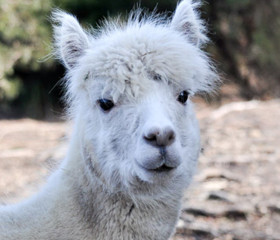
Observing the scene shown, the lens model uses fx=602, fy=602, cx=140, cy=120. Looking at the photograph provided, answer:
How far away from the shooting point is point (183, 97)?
163 inches

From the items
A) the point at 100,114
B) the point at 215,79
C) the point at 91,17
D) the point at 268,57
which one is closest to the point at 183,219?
the point at 215,79

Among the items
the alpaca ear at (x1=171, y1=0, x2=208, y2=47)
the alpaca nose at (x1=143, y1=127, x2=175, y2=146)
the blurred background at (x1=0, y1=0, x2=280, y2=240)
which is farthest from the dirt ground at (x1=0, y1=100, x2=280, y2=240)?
the alpaca ear at (x1=171, y1=0, x2=208, y2=47)

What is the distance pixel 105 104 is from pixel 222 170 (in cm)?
468

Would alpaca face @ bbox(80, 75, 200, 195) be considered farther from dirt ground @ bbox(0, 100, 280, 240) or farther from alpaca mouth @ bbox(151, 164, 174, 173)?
dirt ground @ bbox(0, 100, 280, 240)

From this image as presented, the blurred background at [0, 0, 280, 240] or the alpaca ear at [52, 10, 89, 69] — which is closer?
the alpaca ear at [52, 10, 89, 69]

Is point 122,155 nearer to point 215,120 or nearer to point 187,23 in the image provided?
point 187,23

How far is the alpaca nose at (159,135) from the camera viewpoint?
3.54 meters

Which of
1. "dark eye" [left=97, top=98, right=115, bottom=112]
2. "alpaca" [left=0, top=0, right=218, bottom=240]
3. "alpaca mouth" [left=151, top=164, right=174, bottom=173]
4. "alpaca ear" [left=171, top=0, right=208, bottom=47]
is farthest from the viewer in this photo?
"alpaca ear" [left=171, top=0, right=208, bottom=47]

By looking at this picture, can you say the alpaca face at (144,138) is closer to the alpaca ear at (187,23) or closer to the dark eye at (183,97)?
the dark eye at (183,97)

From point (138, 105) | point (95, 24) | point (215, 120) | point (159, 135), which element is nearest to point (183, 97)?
point (138, 105)

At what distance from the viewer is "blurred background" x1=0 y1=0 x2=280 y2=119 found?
15.2 metres

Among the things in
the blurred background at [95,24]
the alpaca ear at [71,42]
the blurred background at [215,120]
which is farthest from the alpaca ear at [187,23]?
→ the blurred background at [95,24]

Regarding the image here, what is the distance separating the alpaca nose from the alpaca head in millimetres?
12

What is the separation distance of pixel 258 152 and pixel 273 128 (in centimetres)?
130
